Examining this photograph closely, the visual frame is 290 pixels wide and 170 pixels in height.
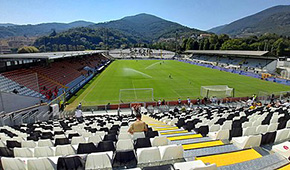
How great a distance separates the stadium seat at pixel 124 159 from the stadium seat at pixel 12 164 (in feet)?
6.04

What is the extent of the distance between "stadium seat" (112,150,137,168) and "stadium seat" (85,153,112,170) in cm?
16

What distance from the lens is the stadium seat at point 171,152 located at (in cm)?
365

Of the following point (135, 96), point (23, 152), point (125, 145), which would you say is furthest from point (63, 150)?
point (135, 96)

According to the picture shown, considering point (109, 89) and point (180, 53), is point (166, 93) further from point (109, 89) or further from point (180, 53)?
point (180, 53)

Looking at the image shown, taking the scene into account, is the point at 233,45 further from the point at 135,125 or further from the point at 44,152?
the point at 44,152

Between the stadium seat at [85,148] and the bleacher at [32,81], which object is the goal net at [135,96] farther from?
the stadium seat at [85,148]

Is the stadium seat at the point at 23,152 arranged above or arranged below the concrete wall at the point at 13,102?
above

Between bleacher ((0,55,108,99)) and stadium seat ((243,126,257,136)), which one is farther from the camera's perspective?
bleacher ((0,55,108,99))

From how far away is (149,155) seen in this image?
12.0 feet

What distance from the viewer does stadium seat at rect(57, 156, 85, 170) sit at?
3.48 meters

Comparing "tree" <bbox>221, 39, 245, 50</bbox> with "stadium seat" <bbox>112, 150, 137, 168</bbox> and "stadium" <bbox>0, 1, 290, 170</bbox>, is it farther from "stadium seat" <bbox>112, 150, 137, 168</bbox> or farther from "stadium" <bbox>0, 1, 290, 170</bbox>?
"stadium seat" <bbox>112, 150, 137, 168</bbox>

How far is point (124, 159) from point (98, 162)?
0.56 meters

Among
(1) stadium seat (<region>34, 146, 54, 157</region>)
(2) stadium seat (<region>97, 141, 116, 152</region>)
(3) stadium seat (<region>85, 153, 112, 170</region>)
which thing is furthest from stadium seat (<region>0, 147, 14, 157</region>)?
(3) stadium seat (<region>85, 153, 112, 170</region>)

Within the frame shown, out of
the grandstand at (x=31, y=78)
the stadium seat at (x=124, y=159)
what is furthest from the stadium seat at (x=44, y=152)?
the grandstand at (x=31, y=78)
